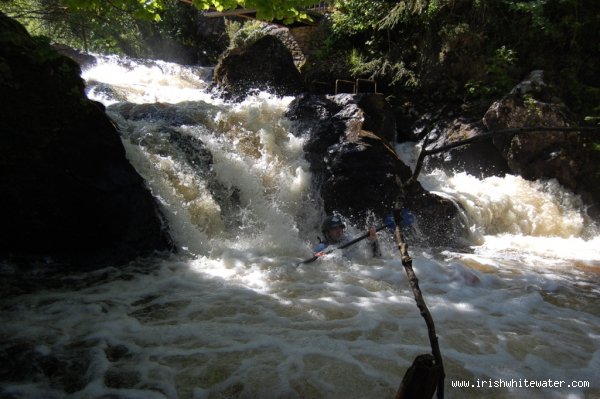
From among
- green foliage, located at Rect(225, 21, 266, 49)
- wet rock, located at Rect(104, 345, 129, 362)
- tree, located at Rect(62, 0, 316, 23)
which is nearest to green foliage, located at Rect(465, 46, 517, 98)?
green foliage, located at Rect(225, 21, 266, 49)

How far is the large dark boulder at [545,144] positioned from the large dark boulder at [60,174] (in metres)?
7.94

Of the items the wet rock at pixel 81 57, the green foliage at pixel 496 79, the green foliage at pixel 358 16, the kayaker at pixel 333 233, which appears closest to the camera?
the kayaker at pixel 333 233

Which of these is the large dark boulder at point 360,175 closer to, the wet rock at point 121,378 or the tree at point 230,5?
the tree at point 230,5

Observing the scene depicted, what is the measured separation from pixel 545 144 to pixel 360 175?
15.9ft

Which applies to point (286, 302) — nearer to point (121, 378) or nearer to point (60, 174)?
point (121, 378)

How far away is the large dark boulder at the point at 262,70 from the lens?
40.2 ft

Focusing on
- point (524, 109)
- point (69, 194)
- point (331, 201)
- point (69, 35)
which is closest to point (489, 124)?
point (524, 109)

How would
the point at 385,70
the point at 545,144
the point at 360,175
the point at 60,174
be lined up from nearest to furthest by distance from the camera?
1. the point at 60,174
2. the point at 360,175
3. the point at 545,144
4. the point at 385,70

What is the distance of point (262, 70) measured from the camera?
12.3m

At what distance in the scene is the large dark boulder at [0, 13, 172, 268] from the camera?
5082 millimetres

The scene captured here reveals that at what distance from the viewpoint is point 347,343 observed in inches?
134

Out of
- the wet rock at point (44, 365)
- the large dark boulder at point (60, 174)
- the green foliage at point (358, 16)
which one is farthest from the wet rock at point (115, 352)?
the green foliage at point (358, 16)

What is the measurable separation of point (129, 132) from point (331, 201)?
3.93m

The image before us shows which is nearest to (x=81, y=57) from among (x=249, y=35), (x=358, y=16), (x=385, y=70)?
(x=249, y=35)
